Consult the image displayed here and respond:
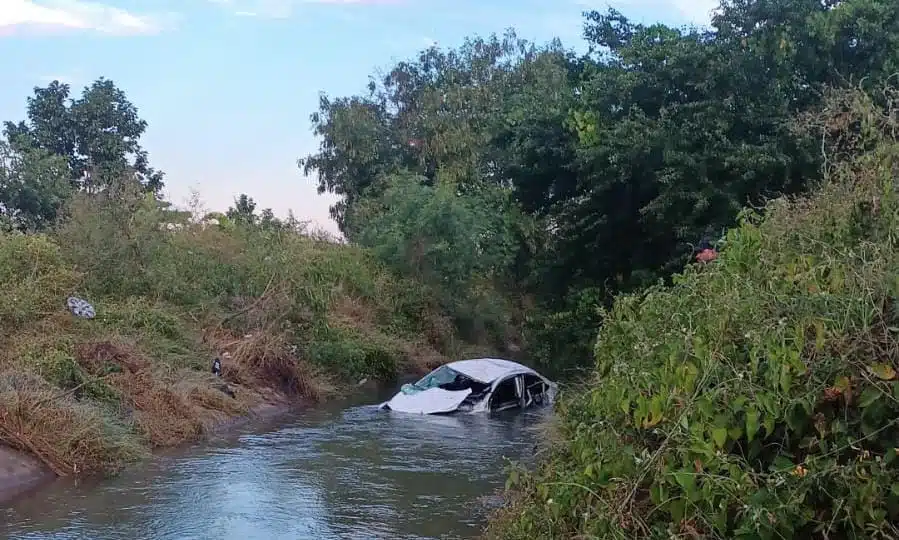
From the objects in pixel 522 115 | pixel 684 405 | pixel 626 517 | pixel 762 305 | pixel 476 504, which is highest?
pixel 522 115

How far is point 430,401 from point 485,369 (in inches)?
57.7

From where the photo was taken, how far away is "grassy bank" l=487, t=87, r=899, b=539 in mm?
3818

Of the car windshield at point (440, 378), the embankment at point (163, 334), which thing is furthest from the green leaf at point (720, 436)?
the car windshield at point (440, 378)

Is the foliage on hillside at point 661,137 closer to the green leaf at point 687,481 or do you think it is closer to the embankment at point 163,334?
the embankment at point 163,334

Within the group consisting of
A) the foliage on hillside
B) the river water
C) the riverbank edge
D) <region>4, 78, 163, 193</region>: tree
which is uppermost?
<region>4, 78, 163, 193</region>: tree

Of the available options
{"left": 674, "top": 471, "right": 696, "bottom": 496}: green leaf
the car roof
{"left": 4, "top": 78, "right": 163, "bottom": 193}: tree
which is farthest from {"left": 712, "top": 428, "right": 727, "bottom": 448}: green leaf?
{"left": 4, "top": 78, "right": 163, "bottom": 193}: tree

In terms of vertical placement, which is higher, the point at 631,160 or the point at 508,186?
the point at 508,186

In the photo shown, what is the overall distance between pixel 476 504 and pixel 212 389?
785 centimetres

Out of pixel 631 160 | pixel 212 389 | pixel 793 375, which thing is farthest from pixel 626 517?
pixel 212 389

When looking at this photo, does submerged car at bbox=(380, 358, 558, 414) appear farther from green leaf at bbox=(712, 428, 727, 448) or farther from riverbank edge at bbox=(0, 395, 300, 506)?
green leaf at bbox=(712, 428, 727, 448)

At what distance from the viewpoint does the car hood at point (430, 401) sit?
18.4m

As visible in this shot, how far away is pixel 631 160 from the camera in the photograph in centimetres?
1541

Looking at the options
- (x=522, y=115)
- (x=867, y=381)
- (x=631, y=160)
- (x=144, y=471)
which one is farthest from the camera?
(x=522, y=115)

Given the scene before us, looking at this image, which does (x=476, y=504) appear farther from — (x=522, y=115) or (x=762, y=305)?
(x=522, y=115)
